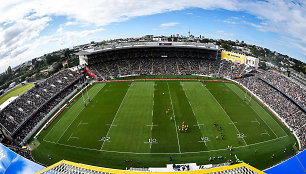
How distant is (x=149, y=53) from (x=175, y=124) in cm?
4488

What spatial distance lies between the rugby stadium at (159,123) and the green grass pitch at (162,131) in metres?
0.16

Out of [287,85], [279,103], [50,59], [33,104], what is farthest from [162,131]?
[50,59]

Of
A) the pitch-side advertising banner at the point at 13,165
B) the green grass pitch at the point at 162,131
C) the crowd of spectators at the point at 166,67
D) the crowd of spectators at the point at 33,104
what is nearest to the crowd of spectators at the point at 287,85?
the green grass pitch at the point at 162,131

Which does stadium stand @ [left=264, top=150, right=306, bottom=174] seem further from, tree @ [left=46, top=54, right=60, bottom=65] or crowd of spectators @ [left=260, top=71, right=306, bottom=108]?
tree @ [left=46, top=54, right=60, bottom=65]

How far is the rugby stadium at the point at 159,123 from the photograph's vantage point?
24812mm

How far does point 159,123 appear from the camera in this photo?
3375 centimetres

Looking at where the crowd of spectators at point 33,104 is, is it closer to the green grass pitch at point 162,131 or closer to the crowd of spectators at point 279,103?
the green grass pitch at point 162,131

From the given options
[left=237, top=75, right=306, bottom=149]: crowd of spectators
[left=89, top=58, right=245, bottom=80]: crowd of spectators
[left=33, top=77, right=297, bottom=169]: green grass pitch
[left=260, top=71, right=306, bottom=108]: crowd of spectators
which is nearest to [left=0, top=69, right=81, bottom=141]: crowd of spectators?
[left=33, top=77, right=297, bottom=169]: green grass pitch

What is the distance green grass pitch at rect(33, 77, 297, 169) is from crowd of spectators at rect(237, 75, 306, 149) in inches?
69.6

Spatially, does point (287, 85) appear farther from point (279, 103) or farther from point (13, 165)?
point (13, 165)

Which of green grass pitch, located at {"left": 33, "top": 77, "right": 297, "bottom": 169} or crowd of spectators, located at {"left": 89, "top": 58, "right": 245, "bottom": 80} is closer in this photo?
green grass pitch, located at {"left": 33, "top": 77, "right": 297, "bottom": 169}

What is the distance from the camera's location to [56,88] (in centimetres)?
4659

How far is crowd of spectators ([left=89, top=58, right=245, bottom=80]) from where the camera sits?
62.4 meters

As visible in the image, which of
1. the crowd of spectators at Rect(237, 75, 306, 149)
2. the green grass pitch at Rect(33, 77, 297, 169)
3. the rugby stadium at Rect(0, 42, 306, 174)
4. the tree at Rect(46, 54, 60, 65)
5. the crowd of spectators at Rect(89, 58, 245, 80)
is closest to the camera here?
the rugby stadium at Rect(0, 42, 306, 174)
